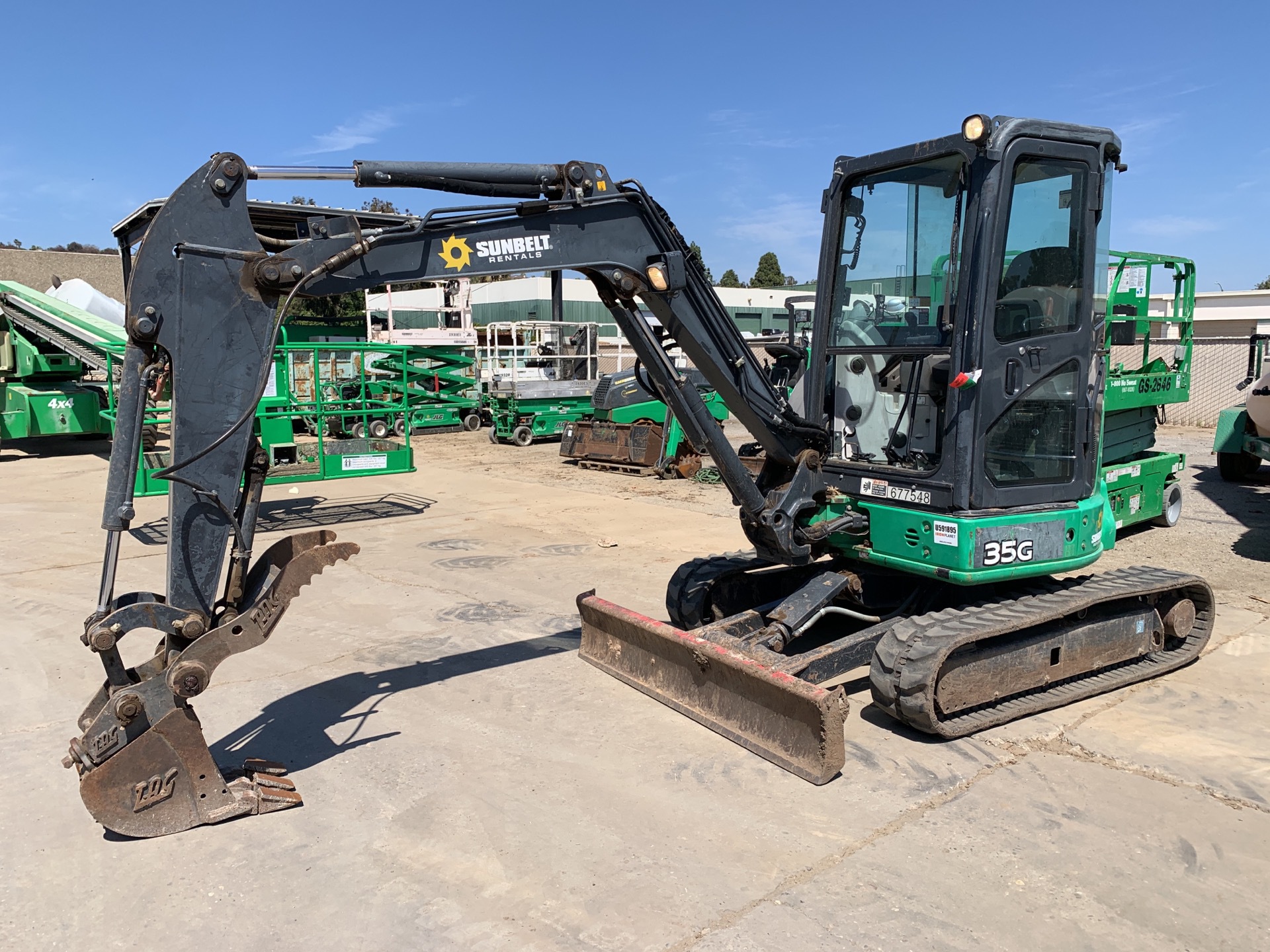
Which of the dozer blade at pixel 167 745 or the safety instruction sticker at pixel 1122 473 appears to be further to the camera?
the safety instruction sticker at pixel 1122 473

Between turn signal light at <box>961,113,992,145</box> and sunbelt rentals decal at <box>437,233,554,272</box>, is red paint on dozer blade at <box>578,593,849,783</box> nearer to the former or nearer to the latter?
sunbelt rentals decal at <box>437,233,554,272</box>

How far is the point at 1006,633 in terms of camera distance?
4.95 metres

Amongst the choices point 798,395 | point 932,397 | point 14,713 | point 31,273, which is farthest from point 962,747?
point 31,273

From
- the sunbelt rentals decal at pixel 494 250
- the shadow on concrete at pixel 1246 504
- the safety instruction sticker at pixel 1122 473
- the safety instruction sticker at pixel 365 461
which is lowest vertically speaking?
the shadow on concrete at pixel 1246 504

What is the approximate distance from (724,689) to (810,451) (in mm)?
1479

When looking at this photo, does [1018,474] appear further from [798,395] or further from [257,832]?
[257,832]

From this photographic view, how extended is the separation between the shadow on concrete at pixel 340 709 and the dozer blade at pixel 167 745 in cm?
56

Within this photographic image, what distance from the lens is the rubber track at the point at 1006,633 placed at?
4.58 m

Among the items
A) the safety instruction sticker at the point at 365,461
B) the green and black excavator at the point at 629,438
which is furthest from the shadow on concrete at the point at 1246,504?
the safety instruction sticker at the point at 365,461

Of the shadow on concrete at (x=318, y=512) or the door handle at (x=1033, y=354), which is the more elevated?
the door handle at (x=1033, y=354)

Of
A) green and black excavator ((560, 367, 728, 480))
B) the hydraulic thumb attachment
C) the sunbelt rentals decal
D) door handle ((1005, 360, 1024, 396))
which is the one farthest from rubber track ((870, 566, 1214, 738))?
green and black excavator ((560, 367, 728, 480))

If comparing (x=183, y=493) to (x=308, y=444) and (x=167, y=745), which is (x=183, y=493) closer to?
(x=167, y=745)

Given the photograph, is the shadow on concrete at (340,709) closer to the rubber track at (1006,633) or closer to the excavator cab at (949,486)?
the excavator cab at (949,486)

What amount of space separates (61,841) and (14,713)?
172 centimetres
